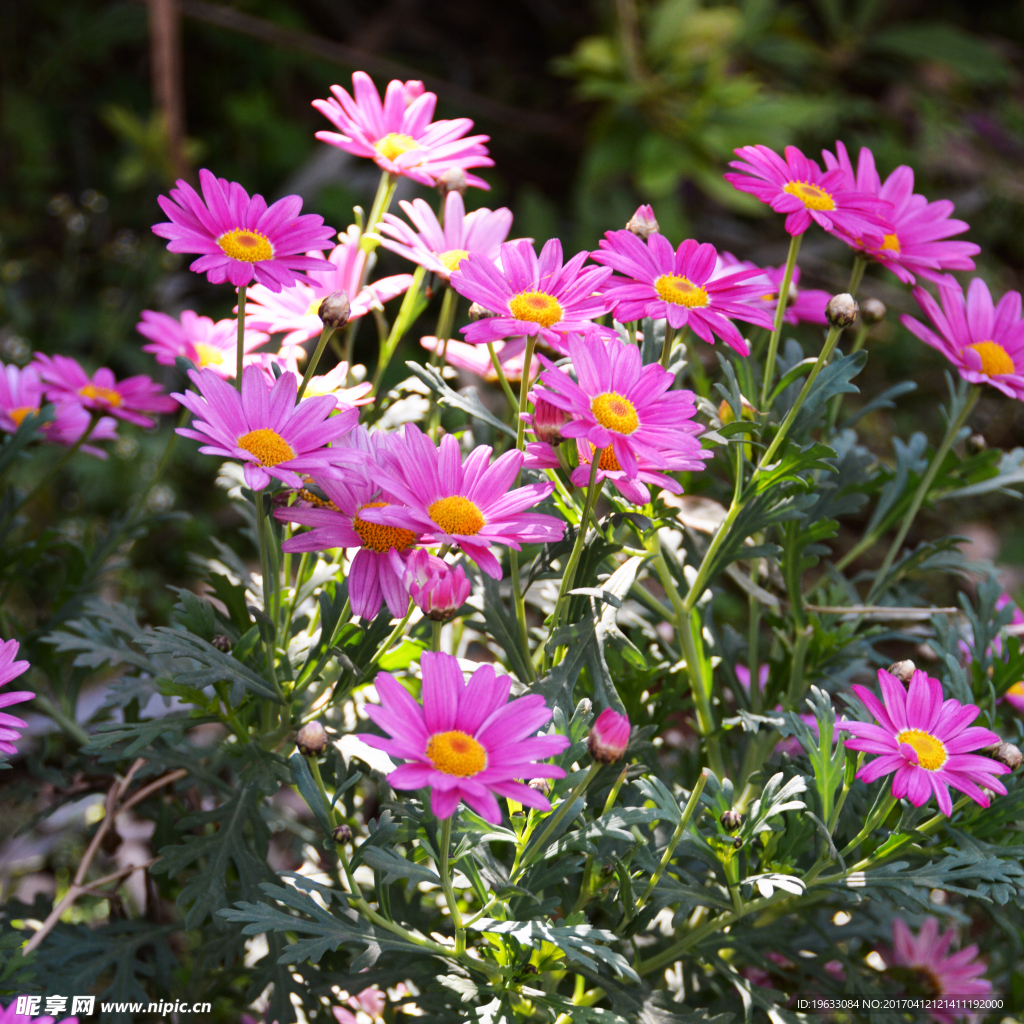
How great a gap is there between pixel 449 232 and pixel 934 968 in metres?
0.65

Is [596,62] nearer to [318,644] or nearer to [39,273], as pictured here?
[39,273]

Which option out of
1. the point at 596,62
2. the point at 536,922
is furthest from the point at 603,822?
the point at 596,62

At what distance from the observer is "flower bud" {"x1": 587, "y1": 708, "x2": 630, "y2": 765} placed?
0.45 metres

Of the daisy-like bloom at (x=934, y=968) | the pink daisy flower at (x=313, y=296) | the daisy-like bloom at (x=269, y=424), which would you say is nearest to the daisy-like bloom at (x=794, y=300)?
the pink daisy flower at (x=313, y=296)

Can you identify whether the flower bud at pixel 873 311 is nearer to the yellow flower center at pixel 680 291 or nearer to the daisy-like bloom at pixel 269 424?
the yellow flower center at pixel 680 291

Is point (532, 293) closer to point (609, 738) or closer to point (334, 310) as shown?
point (334, 310)

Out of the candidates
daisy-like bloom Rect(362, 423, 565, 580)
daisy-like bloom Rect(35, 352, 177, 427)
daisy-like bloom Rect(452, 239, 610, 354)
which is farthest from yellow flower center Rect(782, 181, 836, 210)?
daisy-like bloom Rect(35, 352, 177, 427)

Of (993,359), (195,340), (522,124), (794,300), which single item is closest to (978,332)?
(993,359)

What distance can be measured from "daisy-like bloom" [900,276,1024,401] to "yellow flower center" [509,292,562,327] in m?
0.23

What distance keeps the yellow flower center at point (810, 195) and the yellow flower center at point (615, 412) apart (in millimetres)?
168

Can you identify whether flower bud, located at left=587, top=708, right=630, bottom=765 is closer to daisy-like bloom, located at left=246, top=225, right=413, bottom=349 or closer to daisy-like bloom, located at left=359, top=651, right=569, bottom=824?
daisy-like bloom, located at left=359, top=651, right=569, bottom=824

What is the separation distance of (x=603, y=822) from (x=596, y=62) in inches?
79.5

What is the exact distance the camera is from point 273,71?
2.31 m

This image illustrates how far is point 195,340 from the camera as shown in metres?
0.74
